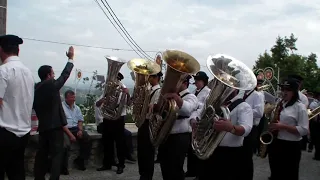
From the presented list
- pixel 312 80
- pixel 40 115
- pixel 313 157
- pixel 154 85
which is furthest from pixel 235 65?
pixel 312 80

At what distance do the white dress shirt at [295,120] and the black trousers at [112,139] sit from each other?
10.5 feet

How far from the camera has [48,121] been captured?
5.28 meters

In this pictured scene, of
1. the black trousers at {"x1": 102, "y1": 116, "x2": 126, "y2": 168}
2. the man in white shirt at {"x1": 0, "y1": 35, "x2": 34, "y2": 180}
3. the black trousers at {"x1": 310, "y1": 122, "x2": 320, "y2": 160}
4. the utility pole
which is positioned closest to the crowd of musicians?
the man in white shirt at {"x1": 0, "y1": 35, "x2": 34, "y2": 180}

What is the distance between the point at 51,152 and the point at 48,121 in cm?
44

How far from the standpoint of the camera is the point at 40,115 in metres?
5.32

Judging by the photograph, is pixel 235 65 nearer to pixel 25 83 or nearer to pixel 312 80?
pixel 25 83

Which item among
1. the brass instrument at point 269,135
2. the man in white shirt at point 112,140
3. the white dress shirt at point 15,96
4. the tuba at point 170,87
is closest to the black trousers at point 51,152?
the white dress shirt at point 15,96

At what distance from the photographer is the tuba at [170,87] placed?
429 cm

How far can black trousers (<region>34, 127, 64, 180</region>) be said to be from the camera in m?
5.32

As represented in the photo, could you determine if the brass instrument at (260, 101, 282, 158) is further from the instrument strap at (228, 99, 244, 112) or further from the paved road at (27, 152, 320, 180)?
the paved road at (27, 152, 320, 180)

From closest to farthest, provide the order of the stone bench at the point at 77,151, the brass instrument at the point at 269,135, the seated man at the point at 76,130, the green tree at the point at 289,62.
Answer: the brass instrument at the point at 269,135, the stone bench at the point at 77,151, the seated man at the point at 76,130, the green tree at the point at 289,62

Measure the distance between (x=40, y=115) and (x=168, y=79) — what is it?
208 centimetres

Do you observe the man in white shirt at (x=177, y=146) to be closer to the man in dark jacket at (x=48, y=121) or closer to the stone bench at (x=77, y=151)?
the man in dark jacket at (x=48, y=121)

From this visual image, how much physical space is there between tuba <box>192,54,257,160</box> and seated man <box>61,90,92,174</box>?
134 inches
